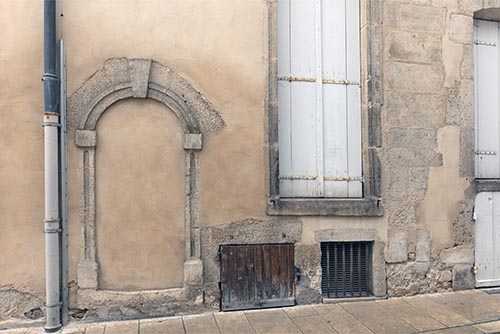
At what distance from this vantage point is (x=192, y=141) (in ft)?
12.5

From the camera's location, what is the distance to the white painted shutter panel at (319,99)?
14.2 ft

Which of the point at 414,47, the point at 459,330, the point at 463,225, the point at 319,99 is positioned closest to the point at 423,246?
the point at 463,225

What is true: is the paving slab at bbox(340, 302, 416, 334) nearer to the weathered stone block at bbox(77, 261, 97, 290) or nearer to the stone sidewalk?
the stone sidewalk

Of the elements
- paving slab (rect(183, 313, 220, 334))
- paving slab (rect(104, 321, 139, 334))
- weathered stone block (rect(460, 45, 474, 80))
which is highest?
weathered stone block (rect(460, 45, 474, 80))

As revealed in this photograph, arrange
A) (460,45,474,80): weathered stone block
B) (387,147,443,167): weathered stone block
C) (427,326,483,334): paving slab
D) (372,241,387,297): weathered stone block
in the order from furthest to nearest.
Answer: (460,45,474,80): weathered stone block → (387,147,443,167): weathered stone block → (372,241,387,297): weathered stone block → (427,326,483,334): paving slab

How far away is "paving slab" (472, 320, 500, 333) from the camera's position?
3409mm

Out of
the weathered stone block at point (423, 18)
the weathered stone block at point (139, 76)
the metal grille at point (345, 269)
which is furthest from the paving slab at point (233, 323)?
the weathered stone block at point (423, 18)

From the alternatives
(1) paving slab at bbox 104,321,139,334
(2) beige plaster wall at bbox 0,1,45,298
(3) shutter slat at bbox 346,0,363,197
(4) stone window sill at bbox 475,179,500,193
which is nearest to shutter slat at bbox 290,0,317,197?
(3) shutter slat at bbox 346,0,363,197

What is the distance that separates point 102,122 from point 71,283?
5.48ft

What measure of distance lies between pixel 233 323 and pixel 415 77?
11.8ft

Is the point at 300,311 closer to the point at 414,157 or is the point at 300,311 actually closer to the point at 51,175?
the point at 414,157

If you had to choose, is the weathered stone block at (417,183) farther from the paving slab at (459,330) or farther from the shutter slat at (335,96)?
the paving slab at (459,330)

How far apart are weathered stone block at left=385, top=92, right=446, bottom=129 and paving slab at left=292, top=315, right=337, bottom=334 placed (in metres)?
2.42

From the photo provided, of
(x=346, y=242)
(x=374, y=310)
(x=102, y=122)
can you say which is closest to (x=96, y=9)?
(x=102, y=122)
